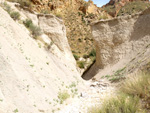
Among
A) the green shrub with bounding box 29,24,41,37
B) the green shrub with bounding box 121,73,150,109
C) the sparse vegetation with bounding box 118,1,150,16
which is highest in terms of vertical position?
the sparse vegetation with bounding box 118,1,150,16

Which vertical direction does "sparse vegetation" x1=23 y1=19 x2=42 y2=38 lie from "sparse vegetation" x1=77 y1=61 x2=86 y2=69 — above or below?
above

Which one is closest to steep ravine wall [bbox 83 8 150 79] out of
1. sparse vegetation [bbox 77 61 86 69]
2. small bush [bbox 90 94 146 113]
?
sparse vegetation [bbox 77 61 86 69]

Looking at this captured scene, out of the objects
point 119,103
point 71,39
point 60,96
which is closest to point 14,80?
point 60,96

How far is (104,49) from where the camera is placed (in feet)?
48.9

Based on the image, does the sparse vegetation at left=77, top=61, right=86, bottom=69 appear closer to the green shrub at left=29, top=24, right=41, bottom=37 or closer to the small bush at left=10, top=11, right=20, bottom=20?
the green shrub at left=29, top=24, right=41, bottom=37

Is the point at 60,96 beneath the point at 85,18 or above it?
beneath

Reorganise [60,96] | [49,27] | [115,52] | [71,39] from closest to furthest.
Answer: [60,96] < [49,27] < [115,52] < [71,39]

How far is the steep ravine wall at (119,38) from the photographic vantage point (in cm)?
1265

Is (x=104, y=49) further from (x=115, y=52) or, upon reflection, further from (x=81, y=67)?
(x=81, y=67)

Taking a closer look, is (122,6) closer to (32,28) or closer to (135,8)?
(135,8)

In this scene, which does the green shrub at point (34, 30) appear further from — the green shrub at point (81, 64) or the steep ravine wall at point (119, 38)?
the green shrub at point (81, 64)

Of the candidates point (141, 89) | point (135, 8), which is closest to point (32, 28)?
point (141, 89)

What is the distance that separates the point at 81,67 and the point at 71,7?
20481 millimetres

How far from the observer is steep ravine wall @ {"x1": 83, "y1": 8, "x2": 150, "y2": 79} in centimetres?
1265
